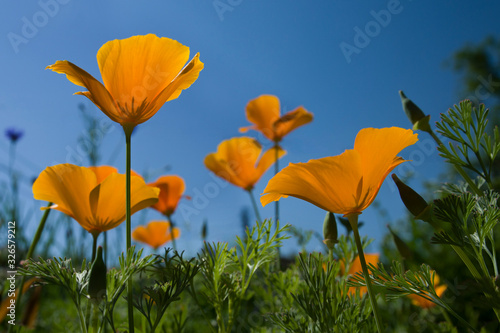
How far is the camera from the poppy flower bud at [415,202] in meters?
0.58

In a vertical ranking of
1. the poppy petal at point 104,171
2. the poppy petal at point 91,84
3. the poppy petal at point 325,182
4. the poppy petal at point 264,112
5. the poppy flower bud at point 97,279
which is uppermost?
the poppy petal at point 264,112

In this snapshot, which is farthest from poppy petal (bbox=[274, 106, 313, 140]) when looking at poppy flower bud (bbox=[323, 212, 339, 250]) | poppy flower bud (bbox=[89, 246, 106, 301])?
poppy flower bud (bbox=[89, 246, 106, 301])

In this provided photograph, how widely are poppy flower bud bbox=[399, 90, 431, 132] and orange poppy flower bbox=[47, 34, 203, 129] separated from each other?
0.40m

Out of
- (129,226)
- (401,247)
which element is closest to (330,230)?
(401,247)

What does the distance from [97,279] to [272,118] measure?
1.06m


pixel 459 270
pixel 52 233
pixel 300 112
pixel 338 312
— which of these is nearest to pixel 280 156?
pixel 300 112

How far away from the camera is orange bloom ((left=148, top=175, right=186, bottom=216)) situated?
124cm

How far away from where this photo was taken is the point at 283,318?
68cm

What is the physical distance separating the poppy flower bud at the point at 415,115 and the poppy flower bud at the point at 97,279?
0.60 m

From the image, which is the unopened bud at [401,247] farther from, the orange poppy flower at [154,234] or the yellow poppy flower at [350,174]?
the orange poppy flower at [154,234]

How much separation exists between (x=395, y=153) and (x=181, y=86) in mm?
362

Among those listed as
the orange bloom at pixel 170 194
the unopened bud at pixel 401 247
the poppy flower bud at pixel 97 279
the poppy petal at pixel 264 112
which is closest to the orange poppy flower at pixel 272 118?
the poppy petal at pixel 264 112

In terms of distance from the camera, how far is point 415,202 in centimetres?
58

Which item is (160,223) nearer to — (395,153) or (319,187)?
(319,187)
